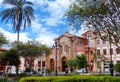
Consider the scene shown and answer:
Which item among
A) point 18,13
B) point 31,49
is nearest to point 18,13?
point 18,13

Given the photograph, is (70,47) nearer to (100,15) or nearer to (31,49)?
(31,49)

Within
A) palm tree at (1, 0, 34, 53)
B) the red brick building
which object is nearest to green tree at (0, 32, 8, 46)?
palm tree at (1, 0, 34, 53)

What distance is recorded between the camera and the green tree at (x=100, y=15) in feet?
68.9

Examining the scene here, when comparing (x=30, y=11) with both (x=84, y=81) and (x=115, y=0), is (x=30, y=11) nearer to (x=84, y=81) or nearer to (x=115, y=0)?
(x=115, y=0)

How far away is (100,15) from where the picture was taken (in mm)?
21656

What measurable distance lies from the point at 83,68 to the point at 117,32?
149 ft

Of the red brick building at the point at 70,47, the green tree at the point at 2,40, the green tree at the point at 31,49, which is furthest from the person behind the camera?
the red brick building at the point at 70,47

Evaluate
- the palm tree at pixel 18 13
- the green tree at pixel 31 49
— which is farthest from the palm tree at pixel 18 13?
the green tree at pixel 31 49

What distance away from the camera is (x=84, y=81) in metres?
17.2

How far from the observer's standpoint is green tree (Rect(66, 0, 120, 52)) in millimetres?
21000

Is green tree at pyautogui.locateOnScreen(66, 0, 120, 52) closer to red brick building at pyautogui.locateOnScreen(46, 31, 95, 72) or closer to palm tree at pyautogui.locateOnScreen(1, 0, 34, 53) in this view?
palm tree at pyautogui.locateOnScreen(1, 0, 34, 53)

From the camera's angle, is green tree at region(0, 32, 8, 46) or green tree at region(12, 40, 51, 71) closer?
green tree at region(0, 32, 8, 46)

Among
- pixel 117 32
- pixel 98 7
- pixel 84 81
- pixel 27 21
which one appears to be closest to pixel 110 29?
pixel 117 32

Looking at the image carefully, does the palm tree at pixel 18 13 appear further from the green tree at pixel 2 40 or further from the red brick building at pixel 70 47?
the red brick building at pixel 70 47
